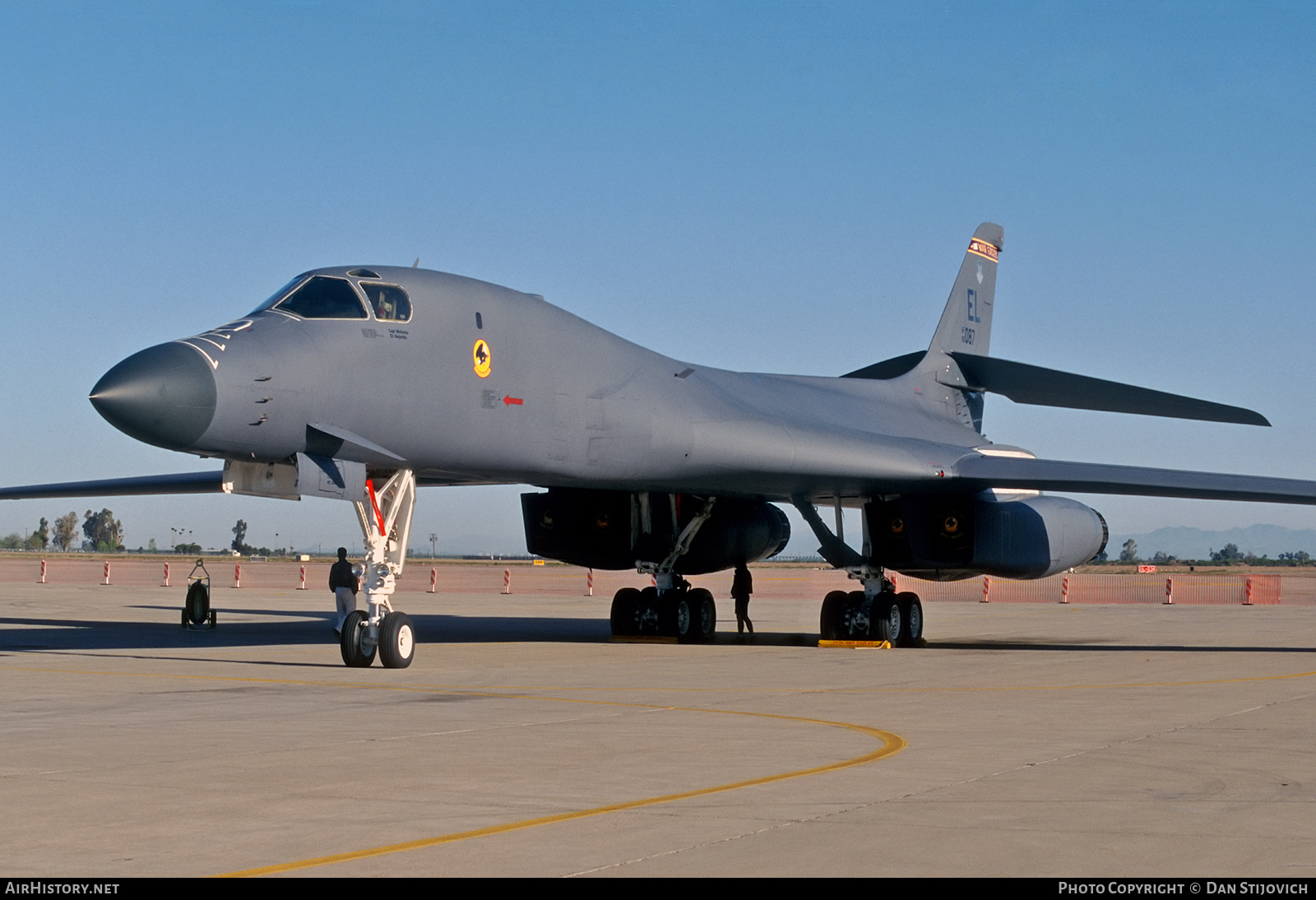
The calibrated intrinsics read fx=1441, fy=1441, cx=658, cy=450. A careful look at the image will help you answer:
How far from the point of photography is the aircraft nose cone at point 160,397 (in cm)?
1231

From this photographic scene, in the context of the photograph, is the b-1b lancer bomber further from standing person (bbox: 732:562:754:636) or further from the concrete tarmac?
the concrete tarmac

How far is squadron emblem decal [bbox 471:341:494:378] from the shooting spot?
15.0 metres

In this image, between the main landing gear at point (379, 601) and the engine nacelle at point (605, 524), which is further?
the engine nacelle at point (605, 524)

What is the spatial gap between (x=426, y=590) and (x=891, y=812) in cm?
3690

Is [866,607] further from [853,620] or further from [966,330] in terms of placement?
[966,330]

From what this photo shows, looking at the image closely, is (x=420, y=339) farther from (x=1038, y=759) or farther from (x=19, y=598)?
(x=19, y=598)

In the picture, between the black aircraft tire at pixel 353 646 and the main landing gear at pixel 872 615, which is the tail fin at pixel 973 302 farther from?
the black aircraft tire at pixel 353 646

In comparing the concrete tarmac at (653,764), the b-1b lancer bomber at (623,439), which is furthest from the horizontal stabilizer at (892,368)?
the concrete tarmac at (653,764)

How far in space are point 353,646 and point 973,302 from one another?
1534cm

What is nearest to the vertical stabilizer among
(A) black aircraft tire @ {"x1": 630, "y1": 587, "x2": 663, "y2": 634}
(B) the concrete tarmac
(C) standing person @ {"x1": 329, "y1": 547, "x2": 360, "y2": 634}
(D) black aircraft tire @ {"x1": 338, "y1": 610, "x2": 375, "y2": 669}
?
(A) black aircraft tire @ {"x1": 630, "y1": 587, "x2": 663, "y2": 634}

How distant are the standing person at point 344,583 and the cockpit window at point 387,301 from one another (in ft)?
15.6

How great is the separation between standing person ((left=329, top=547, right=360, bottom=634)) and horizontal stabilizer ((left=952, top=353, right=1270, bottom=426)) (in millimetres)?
11060

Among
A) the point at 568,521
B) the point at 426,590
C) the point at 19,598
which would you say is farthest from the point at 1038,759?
the point at 426,590

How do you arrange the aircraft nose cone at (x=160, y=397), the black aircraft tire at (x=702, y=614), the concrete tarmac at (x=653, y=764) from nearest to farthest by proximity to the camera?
the concrete tarmac at (x=653, y=764), the aircraft nose cone at (x=160, y=397), the black aircraft tire at (x=702, y=614)
